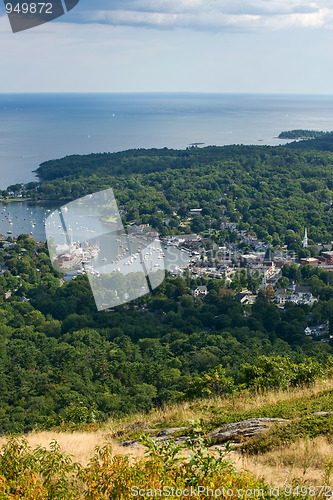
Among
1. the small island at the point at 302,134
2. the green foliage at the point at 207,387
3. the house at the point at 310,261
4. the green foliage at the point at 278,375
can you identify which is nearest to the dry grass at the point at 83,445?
the green foliage at the point at 207,387

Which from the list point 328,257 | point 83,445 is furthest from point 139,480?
point 328,257

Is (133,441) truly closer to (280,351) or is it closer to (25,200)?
(280,351)

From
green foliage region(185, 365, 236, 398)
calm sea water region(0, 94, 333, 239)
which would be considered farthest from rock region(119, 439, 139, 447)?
calm sea water region(0, 94, 333, 239)

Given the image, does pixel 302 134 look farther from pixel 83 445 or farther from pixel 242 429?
pixel 83 445

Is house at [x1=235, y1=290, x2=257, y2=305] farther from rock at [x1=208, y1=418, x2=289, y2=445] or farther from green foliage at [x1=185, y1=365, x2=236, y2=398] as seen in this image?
rock at [x1=208, y1=418, x2=289, y2=445]

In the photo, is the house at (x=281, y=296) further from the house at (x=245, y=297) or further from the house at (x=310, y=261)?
the house at (x=310, y=261)

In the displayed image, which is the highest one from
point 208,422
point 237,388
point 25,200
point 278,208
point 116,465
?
point 116,465

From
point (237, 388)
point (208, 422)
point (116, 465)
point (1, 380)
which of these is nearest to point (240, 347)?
point (1, 380)
